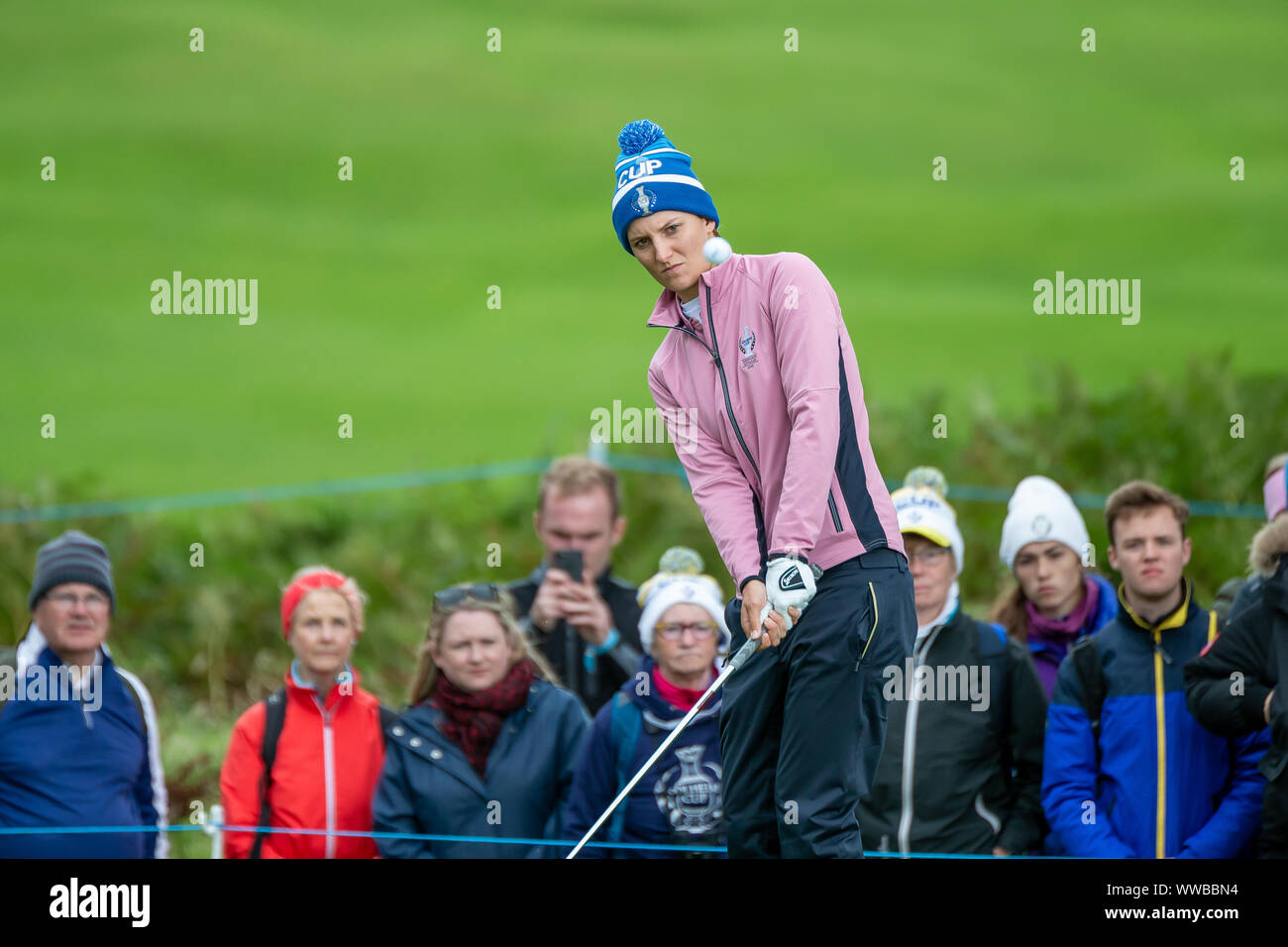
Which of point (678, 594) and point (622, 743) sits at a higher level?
point (678, 594)

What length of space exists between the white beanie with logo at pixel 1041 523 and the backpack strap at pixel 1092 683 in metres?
0.57

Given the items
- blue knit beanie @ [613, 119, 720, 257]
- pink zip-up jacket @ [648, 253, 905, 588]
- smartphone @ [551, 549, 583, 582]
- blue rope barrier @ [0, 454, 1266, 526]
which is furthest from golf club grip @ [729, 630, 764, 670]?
blue rope barrier @ [0, 454, 1266, 526]

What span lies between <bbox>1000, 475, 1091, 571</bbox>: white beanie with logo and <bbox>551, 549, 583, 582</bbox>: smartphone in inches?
60.4

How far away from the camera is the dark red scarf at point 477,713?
16.1ft

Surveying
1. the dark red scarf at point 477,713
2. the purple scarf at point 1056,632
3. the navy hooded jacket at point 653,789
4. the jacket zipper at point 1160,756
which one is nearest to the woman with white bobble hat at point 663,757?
the navy hooded jacket at point 653,789

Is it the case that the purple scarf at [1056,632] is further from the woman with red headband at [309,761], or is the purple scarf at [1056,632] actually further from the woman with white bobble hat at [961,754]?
the woman with red headband at [309,761]

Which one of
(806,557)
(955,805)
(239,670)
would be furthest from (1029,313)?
(806,557)

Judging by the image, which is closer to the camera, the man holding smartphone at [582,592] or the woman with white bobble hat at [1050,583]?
the woman with white bobble hat at [1050,583]

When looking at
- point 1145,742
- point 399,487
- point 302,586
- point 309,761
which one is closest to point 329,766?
point 309,761

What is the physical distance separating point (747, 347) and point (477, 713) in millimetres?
1721

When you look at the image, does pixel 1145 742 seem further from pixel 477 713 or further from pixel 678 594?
pixel 477 713

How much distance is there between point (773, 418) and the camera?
3.82 metres
